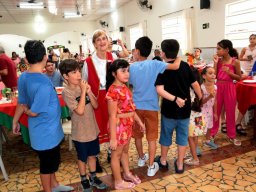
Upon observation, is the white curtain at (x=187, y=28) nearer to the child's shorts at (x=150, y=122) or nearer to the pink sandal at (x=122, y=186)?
the child's shorts at (x=150, y=122)

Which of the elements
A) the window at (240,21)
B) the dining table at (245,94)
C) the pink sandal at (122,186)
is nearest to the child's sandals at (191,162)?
the pink sandal at (122,186)

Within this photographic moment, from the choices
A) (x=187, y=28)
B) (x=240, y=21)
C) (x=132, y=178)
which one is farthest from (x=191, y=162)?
(x=187, y=28)

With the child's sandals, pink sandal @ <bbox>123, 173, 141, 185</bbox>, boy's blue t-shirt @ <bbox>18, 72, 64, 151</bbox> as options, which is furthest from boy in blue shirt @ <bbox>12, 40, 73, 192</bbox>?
the child's sandals

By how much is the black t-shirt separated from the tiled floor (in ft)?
2.01

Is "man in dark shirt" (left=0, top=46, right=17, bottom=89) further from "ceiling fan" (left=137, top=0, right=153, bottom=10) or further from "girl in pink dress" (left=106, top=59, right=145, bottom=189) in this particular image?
"ceiling fan" (left=137, top=0, right=153, bottom=10)

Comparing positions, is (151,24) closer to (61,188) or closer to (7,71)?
(7,71)

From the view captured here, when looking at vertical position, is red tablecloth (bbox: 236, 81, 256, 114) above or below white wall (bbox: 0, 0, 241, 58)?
below

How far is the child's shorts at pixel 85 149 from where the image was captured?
1928mm

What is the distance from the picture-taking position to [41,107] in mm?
1662

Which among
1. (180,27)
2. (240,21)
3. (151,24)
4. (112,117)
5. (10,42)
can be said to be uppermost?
(10,42)

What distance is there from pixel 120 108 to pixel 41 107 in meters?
0.59

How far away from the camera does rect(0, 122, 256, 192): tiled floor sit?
6.97ft

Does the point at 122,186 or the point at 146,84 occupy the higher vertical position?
the point at 146,84

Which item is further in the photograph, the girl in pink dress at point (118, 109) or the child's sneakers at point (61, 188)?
the child's sneakers at point (61, 188)
